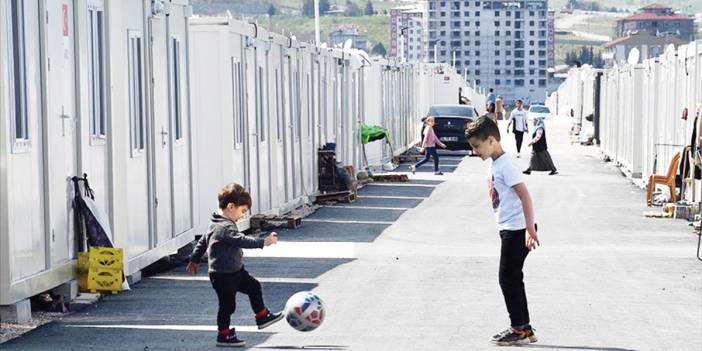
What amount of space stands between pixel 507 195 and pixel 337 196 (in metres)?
15.2

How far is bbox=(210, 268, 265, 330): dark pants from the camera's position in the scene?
36.7 feet

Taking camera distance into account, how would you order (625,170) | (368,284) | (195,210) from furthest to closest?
1. (625,170)
2. (195,210)
3. (368,284)

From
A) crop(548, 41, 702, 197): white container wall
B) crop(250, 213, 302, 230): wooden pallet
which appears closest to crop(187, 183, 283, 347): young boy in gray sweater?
crop(250, 213, 302, 230): wooden pallet

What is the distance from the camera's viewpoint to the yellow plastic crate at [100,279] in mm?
13539

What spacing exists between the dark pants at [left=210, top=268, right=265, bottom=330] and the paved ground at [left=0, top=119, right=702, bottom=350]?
0.21 meters

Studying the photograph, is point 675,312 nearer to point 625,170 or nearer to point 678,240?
point 678,240

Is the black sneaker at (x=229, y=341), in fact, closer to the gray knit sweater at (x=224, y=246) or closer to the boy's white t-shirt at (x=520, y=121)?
the gray knit sweater at (x=224, y=246)

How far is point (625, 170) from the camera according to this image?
35812mm

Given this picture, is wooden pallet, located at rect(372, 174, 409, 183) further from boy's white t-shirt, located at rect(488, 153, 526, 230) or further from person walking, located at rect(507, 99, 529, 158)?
boy's white t-shirt, located at rect(488, 153, 526, 230)

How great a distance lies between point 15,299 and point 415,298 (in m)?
3.41

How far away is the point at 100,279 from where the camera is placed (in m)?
13.6

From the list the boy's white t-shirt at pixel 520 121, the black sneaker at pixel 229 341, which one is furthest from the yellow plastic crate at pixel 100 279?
the boy's white t-shirt at pixel 520 121

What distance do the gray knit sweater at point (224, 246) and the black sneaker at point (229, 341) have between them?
429 mm

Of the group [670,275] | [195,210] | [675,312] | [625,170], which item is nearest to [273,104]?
[195,210]
